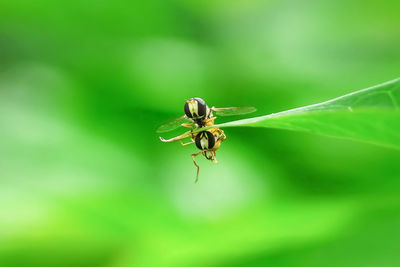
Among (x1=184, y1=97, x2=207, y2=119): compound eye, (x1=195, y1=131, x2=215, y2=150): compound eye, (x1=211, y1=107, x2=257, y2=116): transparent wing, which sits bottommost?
(x1=195, y1=131, x2=215, y2=150): compound eye

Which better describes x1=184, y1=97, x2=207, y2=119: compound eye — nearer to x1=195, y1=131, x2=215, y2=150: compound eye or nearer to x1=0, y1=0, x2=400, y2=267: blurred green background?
x1=195, y1=131, x2=215, y2=150: compound eye

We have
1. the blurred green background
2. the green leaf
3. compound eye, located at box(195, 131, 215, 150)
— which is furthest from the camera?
the blurred green background

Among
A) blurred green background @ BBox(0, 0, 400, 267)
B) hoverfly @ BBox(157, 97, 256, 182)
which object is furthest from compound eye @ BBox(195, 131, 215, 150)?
blurred green background @ BBox(0, 0, 400, 267)

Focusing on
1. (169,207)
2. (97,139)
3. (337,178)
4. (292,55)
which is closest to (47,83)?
(97,139)

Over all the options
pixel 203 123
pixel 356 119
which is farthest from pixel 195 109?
pixel 356 119

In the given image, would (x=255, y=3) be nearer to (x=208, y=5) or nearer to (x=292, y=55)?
(x=208, y=5)

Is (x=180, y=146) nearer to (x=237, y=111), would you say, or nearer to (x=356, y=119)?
(x=237, y=111)
